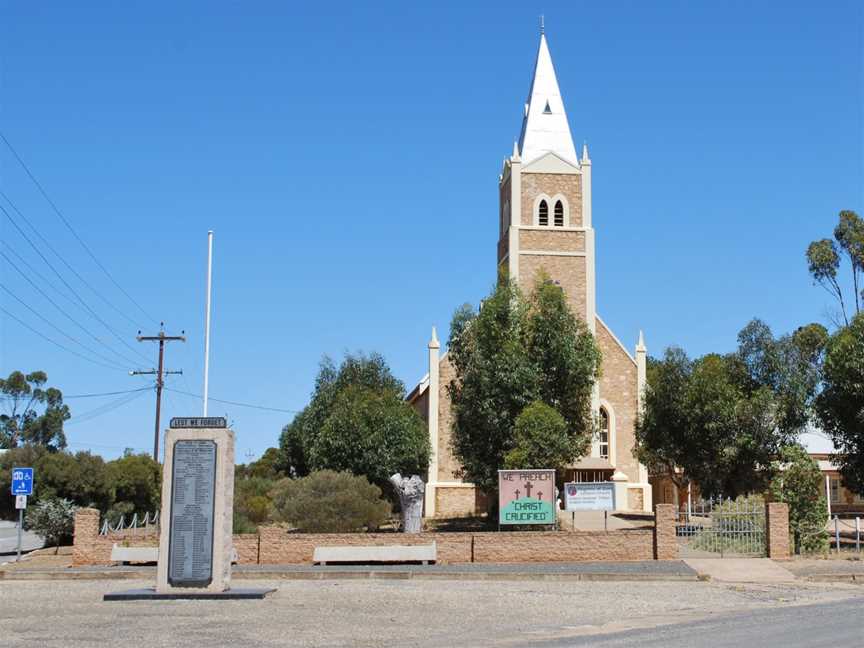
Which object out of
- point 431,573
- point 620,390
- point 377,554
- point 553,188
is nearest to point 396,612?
point 431,573

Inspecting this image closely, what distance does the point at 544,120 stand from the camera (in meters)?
53.7

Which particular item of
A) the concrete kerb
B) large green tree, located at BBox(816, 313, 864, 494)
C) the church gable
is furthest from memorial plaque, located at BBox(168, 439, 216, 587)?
the church gable

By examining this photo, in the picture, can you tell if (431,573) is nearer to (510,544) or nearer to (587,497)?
(510,544)

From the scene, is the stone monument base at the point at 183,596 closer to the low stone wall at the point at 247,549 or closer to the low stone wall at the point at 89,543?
the low stone wall at the point at 247,549

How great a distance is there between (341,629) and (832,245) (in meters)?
48.8

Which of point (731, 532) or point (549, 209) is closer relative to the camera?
point (731, 532)

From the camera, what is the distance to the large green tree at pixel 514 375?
3681cm

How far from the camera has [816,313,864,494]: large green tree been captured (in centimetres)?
3189

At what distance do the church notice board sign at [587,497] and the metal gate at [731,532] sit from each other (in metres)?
3.25

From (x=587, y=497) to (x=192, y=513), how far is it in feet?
48.8

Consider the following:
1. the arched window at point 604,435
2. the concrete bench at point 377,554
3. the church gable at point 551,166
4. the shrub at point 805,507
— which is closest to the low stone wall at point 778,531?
the shrub at point 805,507

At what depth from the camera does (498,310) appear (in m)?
38.1

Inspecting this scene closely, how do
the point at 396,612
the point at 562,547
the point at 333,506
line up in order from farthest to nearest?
the point at 333,506 < the point at 562,547 < the point at 396,612

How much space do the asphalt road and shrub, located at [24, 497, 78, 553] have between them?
955 inches
